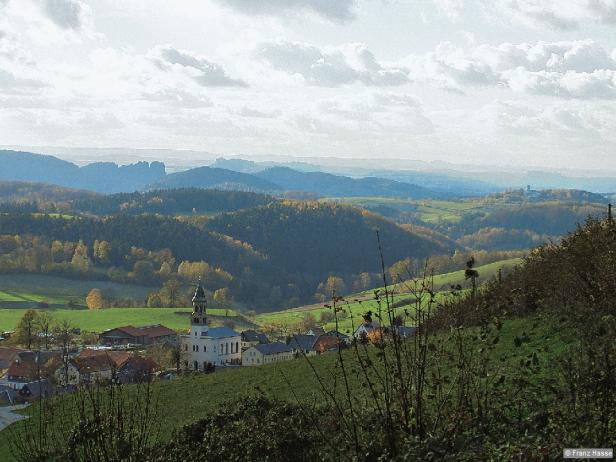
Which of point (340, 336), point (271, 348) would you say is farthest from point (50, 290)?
point (340, 336)

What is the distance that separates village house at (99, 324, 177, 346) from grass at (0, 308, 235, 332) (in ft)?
15.3

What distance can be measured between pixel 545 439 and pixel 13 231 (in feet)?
609

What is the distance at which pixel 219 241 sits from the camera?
19450 centimetres

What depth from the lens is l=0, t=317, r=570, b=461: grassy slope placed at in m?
13.0

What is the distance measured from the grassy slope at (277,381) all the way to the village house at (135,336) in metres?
66.4

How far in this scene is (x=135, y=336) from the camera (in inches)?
3615

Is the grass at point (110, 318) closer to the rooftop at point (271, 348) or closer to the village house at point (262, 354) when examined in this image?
the rooftop at point (271, 348)

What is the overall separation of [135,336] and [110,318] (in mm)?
15634

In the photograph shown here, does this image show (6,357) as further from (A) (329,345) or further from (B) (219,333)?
(A) (329,345)

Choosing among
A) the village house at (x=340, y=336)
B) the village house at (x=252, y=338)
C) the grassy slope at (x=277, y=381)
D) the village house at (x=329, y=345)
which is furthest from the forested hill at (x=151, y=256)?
the grassy slope at (x=277, y=381)

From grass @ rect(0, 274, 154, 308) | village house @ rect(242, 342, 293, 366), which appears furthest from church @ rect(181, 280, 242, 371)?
grass @ rect(0, 274, 154, 308)

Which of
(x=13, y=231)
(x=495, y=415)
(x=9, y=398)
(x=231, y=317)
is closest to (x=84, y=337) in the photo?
(x=231, y=317)

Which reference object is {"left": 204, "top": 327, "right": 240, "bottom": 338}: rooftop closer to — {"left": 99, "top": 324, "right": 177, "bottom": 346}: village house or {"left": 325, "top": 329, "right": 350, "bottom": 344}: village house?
{"left": 99, "top": 324, "right": 177, "bottom": 346}: village house

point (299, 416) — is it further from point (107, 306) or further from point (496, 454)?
point (107, 306)
